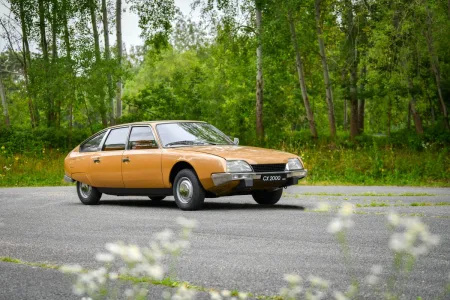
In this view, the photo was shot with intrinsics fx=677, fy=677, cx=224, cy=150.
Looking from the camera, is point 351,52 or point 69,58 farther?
point 351,52

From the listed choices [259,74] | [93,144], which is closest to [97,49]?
[259,74]

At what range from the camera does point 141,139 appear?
12539 millimetres

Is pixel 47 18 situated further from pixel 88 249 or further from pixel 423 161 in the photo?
pixel 88 249

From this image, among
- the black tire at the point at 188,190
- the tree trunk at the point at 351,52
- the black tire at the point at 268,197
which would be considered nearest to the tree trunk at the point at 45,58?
the tree trunk at the point at 351,52

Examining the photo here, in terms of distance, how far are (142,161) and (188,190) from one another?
1.34m

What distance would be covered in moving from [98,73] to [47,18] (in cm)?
617

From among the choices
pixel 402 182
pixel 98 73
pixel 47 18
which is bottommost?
pixel 402 182

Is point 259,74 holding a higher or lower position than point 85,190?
higher

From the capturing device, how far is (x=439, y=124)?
1184 inches

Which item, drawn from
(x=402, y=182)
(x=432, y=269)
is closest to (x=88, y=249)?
(x=432, y=269)

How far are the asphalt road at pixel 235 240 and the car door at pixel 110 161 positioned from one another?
0.52 meters

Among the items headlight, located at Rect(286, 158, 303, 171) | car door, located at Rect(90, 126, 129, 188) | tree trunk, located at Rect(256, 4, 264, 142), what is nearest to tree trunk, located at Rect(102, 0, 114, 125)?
tree trunk, located at Rect(256, 4, 264, 142)

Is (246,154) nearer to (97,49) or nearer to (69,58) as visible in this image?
(69,58)

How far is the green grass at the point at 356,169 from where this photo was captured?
1966 centimetres
